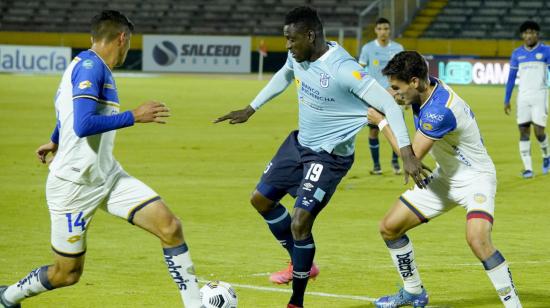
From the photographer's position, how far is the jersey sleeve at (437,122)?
821 cm

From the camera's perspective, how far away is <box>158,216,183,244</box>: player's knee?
25.3 feet

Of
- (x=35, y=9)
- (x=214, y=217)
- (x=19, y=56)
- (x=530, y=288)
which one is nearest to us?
(x=530, y=288)

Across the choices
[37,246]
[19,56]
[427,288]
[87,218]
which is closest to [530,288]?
[427,288]

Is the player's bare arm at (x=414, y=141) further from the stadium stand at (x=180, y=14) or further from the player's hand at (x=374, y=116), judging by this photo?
the stadium stand at (x=180, y=14)

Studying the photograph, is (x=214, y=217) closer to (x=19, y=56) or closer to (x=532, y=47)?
(x=532, y=47)

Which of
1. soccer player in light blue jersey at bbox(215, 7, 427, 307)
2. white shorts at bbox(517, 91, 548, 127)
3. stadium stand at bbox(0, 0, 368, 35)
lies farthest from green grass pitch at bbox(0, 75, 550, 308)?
stadium stand at bbox(0, 0, 368, 35)

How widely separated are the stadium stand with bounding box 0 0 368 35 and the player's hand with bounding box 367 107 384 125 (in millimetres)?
45525

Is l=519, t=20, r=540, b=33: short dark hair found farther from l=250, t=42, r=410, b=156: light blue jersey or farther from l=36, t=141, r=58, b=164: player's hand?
l=36, t=141, r=58, b=164: player's hand

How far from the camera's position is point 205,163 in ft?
65.6

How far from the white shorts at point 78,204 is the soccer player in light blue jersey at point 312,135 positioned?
1593 mm

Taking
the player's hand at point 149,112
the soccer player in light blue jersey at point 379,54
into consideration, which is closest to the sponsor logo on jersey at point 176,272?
the player's hand at point 149,112

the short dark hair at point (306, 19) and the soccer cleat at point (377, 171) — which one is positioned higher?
the short dark hair at point (306, 19)

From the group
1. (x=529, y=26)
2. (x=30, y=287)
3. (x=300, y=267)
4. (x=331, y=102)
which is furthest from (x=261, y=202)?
(x=529, y=26)

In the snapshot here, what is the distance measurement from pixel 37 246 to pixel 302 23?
4281 mm
